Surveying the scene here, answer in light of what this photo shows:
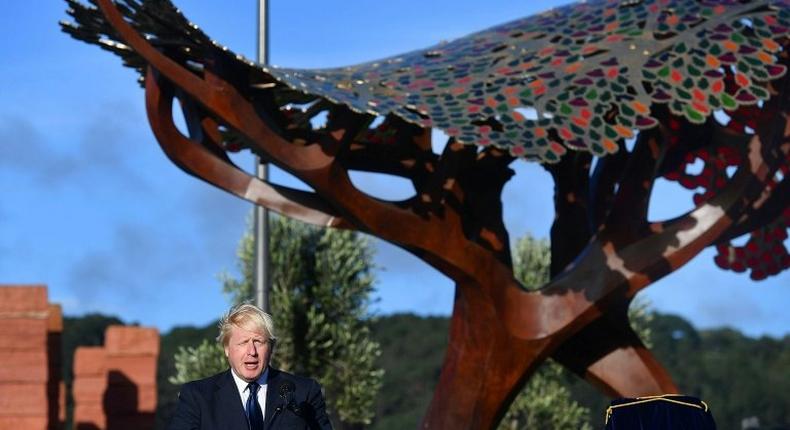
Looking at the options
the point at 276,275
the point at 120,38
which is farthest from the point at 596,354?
the point at 276,275

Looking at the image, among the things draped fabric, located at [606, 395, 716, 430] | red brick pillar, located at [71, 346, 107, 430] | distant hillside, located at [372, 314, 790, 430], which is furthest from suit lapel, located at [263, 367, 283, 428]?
distant hillside, located at [372, 314, 790, 430]

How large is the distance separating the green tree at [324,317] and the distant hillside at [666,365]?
26.5 m

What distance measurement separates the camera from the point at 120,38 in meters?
14.2

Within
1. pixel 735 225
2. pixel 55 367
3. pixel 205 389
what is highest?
pixel 735 225

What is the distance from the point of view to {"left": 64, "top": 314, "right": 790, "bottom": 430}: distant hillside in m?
59.8

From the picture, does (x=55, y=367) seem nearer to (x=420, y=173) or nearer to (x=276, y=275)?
(x=420, y=173)

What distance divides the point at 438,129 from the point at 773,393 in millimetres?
51899

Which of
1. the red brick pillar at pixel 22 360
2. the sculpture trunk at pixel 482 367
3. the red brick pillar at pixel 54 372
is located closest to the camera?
the red brick pillar at pixel 22 360

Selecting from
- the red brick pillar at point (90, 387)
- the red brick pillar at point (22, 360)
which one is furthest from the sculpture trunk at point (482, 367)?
the red brick pillar at point (90, 387)

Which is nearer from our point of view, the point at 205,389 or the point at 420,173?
the point at 205,389

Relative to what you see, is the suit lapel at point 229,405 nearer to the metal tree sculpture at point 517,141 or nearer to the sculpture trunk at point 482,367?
the metal tree sculpture at point 517,141

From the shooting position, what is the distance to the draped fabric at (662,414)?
600cm

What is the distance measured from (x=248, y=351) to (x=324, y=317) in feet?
65.0

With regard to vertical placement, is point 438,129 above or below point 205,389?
above
